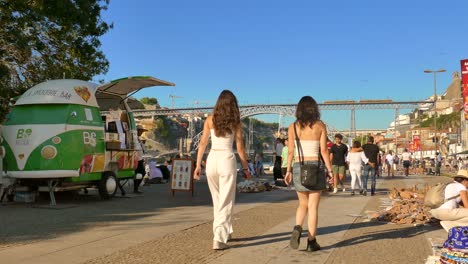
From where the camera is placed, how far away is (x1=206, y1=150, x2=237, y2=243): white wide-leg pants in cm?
617

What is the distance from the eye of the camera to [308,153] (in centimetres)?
618

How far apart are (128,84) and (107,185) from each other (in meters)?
2.71

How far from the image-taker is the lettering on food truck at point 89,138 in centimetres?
1130

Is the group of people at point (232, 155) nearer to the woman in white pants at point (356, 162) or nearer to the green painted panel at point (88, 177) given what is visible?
the green painted panel at point (88, 177)

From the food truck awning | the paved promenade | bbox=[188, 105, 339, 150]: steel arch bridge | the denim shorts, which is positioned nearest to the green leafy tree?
the food truck awning

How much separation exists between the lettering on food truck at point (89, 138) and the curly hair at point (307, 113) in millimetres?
6615

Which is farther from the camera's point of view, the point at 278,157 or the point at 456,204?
the point at 278,157

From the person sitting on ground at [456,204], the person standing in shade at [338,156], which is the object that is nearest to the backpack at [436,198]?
the person sitting on ground at [456,204]

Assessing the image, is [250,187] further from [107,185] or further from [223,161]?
[223,161]

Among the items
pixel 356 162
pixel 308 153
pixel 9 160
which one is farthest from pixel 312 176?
pixel 356 162

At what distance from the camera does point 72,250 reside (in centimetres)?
616

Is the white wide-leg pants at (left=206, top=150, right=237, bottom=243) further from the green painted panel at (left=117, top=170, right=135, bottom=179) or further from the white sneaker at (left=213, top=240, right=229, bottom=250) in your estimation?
the green painted panel at (left=117, top=170, right=135, bottom=179)

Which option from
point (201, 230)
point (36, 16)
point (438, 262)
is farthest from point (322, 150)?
point (36, 16)

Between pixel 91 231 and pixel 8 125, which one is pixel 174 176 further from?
pixel 91 231
